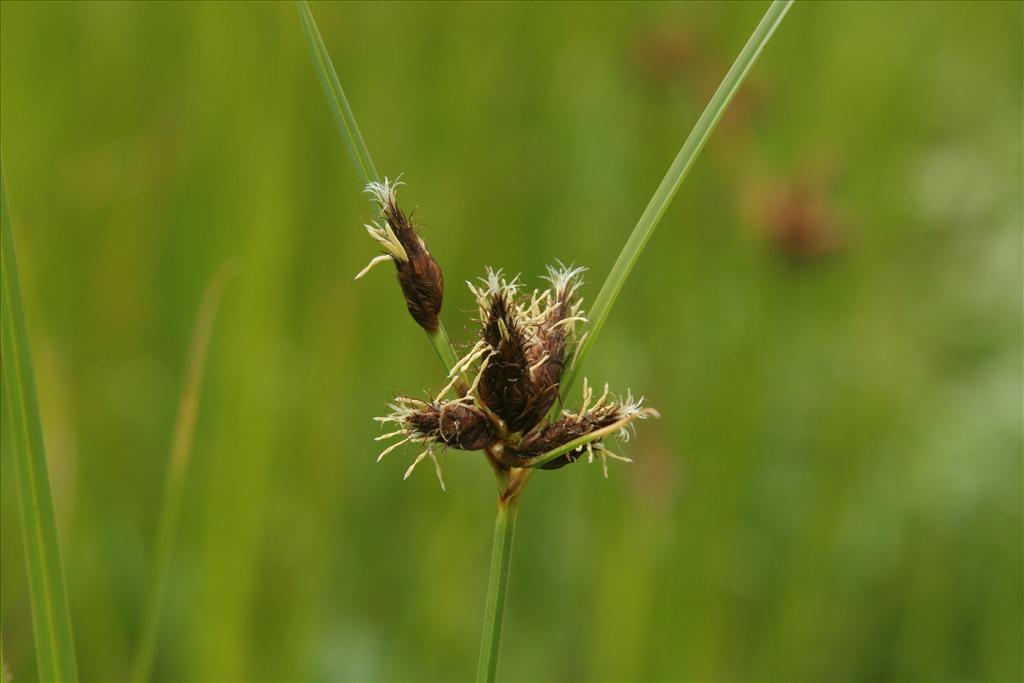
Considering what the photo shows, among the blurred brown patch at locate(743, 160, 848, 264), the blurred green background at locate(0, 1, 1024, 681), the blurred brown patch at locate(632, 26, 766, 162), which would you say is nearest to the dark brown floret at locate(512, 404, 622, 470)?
the blurred green background at locate(0, 1, 1024, 681)

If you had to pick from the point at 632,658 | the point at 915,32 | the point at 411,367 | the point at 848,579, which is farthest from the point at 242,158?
the point at 915,32

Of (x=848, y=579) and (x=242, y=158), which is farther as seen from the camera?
(x=848, y=579)

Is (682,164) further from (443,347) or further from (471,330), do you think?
(471,330)

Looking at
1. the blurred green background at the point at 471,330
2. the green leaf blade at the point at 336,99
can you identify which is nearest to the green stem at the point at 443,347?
the green leaf blade at the point at 336,99

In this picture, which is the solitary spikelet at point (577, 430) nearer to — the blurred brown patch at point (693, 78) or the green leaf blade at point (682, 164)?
the green leaf blade at point (682, 164)

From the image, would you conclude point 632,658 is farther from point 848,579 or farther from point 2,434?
point 2,434

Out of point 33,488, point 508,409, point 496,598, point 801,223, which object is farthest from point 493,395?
point 801,223

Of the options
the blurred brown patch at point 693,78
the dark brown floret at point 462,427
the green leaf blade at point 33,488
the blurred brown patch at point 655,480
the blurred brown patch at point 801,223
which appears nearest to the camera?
the green leaf blade at point 33,488

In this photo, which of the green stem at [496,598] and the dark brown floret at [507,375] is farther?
the dark brown floret at [507,375]
